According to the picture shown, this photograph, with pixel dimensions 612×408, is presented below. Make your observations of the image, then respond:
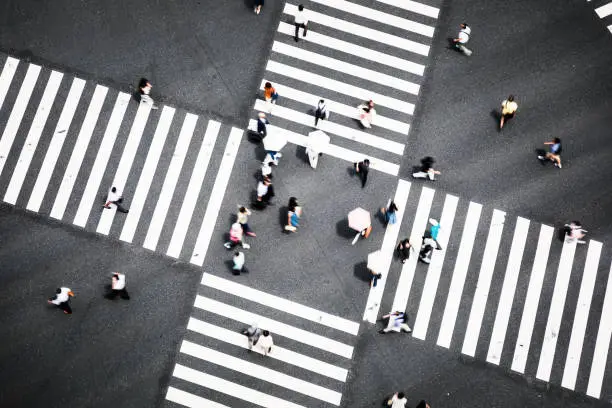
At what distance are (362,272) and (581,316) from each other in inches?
283

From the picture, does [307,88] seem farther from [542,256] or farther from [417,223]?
[542,256]

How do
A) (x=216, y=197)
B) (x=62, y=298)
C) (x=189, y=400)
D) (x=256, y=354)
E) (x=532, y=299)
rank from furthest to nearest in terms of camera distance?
(x=216, y=197)
(x=532, y=299)
(x=256, y=354)
(x=189, y=400)
(x=62, y=298)

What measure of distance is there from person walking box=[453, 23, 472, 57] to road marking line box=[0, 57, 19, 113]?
14978mm

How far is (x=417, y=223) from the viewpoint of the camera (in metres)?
21.5

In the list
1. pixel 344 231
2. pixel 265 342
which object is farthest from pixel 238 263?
pixel 344 231

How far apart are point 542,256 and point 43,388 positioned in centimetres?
1655

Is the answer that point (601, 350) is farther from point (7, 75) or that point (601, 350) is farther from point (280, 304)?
point (7, 75)

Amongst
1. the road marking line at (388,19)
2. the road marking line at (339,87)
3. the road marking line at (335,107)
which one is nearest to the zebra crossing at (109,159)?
the road marking line at (335,107)

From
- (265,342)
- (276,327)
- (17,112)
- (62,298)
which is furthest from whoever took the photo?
(17,112)

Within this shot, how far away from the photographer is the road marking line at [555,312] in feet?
68.2

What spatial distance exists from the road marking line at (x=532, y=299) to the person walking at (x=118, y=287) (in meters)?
12.6

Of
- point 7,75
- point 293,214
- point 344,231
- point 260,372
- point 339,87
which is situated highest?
point 339,87

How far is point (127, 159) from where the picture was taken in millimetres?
21781

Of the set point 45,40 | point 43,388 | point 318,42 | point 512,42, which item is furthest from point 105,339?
point 512,42
